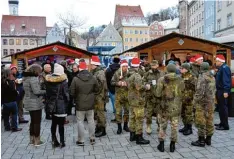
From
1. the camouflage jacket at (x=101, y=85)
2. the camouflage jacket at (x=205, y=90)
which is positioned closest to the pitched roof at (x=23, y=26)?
the camouflage jacket at (x=101, y=85)

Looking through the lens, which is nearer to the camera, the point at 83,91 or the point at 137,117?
the point at 83,91

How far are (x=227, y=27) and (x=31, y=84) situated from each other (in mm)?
33084

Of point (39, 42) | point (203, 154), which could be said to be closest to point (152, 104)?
point (203, 154)

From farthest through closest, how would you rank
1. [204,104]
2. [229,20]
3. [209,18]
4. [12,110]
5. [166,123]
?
[209,18] → [229,20] → [12,110] → [204,104] → [166,123]

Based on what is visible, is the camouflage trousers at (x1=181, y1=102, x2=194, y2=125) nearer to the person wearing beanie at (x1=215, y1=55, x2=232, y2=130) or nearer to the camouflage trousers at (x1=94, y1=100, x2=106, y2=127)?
the person wearing beanie at (x1=215, y1=55, x2=232, y2=130)

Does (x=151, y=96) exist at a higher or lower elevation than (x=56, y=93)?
lower

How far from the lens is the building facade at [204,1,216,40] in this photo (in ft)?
141

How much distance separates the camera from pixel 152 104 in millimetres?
7312

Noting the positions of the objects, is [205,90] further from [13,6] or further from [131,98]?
[13,6]

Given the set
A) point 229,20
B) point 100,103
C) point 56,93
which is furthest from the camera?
point 229,20

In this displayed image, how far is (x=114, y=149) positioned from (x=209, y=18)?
43.8m

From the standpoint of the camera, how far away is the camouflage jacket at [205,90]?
6145mm

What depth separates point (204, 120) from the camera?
6.23 m

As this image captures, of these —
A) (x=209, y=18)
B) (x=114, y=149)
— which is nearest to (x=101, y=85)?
(x=114, y=149)
